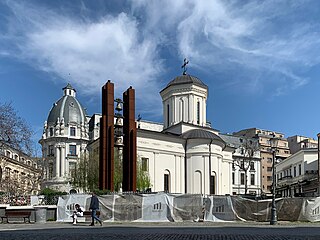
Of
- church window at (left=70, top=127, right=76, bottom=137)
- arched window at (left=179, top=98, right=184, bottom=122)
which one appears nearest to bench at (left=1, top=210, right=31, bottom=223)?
arched window at (left=179, top=98, right=184, bottom=122)

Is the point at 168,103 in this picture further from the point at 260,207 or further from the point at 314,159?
Answer: the point at 260,207

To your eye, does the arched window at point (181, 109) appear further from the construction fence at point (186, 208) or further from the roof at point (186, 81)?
the construction fence at point (186, 208)

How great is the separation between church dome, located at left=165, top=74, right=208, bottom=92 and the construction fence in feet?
106

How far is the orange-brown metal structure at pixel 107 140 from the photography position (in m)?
33.3

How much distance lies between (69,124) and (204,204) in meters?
65.3

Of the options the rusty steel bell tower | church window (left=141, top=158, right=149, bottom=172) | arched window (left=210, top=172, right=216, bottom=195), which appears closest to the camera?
the rusty steel bell tower

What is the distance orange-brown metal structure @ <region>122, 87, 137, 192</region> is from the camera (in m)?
35.0

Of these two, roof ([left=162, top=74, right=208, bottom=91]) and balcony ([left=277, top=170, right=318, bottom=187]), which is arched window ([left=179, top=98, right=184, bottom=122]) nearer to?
roof ([left=162, top=74, right=208, bottom=91])

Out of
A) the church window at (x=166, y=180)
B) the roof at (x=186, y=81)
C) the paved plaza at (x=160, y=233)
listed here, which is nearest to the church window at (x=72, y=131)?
the roof at (x=186, y=81)

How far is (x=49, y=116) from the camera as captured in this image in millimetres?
93812

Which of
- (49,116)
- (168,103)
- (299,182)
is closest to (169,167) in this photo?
(168,103)

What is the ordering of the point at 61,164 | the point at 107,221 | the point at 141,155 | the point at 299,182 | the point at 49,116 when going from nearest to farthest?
the point at 107,221 → the point at 141,155 → the point at 299,182 → the point at 61,164 → the point at 49,116

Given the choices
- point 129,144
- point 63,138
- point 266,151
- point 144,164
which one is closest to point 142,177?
point 144,164

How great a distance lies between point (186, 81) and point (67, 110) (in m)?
40.0
